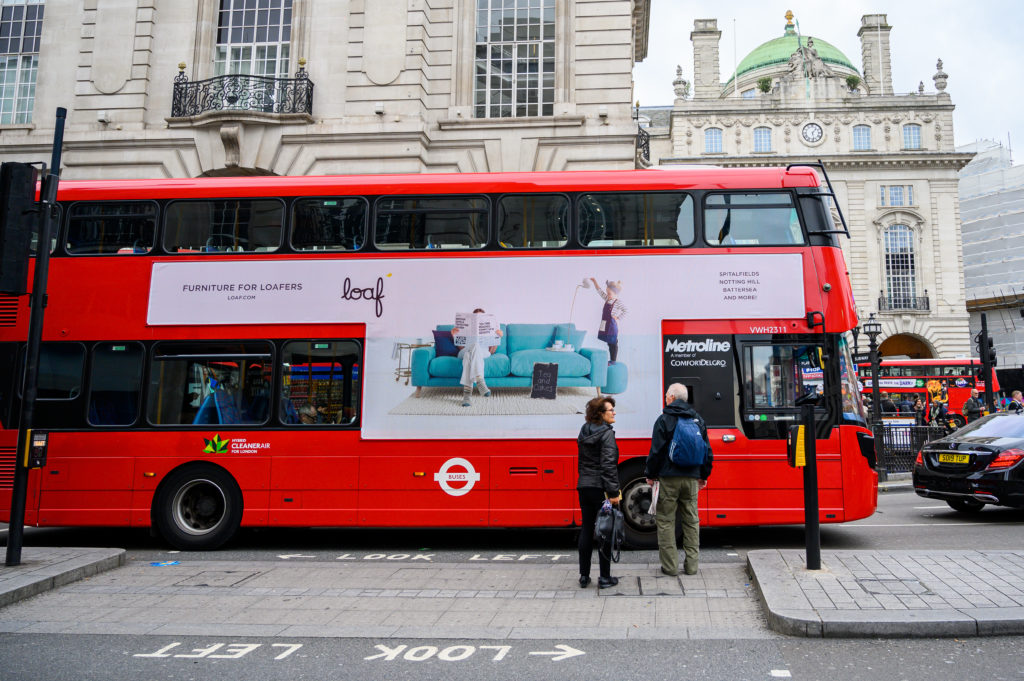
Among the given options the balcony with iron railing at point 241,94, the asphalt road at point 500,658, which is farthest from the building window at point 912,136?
the asphalt road at point 500,658

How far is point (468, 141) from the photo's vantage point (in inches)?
725

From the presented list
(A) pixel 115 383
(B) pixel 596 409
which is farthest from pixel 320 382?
(B) pixel 596 409

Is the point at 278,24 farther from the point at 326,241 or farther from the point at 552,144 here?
the point at 326,241

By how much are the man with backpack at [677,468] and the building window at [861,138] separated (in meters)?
52.8

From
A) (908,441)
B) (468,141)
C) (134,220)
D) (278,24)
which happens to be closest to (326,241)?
(134,220)

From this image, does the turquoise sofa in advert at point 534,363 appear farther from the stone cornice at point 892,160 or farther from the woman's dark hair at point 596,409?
the stone cornice at point 892,160

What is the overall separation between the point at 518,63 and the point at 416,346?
12.4 metres

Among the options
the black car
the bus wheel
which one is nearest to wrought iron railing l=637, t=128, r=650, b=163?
the black car

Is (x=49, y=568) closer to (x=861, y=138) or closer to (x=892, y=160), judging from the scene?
(x=892, y=160)

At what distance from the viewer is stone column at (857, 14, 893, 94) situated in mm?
57062

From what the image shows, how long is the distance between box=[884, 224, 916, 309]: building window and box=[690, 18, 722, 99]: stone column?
1662 cm

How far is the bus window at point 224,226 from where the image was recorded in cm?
923

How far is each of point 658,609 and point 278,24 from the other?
1814 centimetres

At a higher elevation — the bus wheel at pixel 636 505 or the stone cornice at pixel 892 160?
the stone cornice at pixel 892 160
